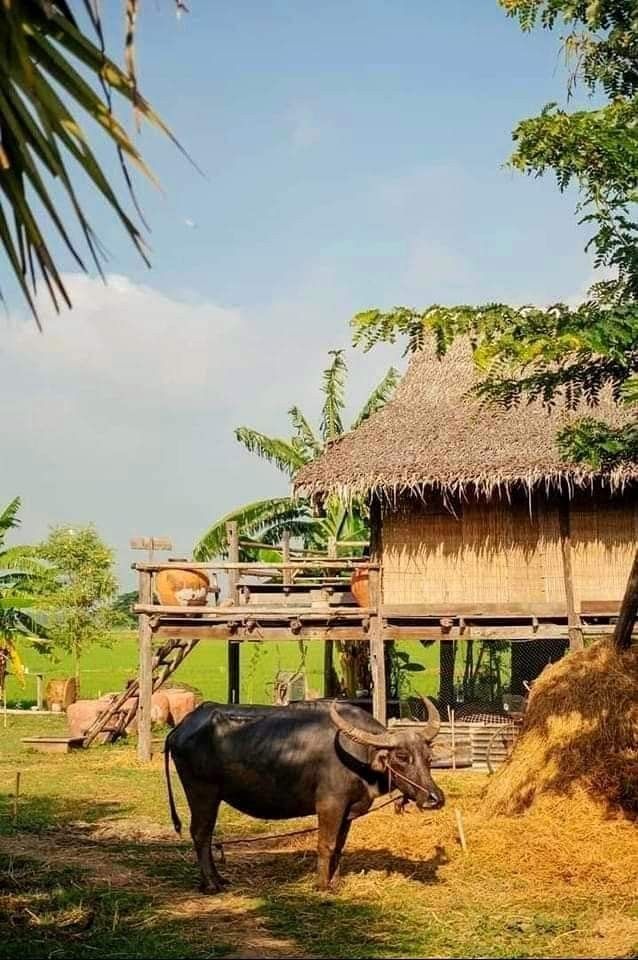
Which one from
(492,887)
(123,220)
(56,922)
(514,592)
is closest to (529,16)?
(123,220)

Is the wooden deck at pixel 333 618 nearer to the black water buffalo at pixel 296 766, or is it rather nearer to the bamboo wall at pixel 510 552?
the bamboo wall at pixel 510 552

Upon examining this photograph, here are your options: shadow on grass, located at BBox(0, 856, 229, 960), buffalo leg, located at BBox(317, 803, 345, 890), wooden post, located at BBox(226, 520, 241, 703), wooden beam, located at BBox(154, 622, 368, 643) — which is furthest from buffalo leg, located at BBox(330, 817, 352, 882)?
wooden post, located at BBox(226, 520, 241, 703)

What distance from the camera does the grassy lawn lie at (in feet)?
22.8

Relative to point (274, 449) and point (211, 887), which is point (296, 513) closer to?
point (274, 449)

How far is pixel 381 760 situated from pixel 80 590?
2080 centimetres

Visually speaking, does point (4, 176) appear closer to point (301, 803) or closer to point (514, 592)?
point (301, 803)

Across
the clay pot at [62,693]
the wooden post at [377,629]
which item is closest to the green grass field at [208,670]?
the clay pot at [62,693]

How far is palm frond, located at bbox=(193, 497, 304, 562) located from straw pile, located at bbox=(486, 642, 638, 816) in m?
13.3

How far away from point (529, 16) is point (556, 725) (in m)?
6.25

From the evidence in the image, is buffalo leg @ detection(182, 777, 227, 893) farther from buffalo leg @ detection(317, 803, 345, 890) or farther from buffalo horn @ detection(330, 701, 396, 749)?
buffalo horn @ detection(330, 701, 396, 749)

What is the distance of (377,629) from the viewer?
17156 mm

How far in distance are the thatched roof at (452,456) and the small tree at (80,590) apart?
11911 millimetres

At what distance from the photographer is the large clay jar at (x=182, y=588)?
17.8 meters

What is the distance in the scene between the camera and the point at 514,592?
16.8 meters
